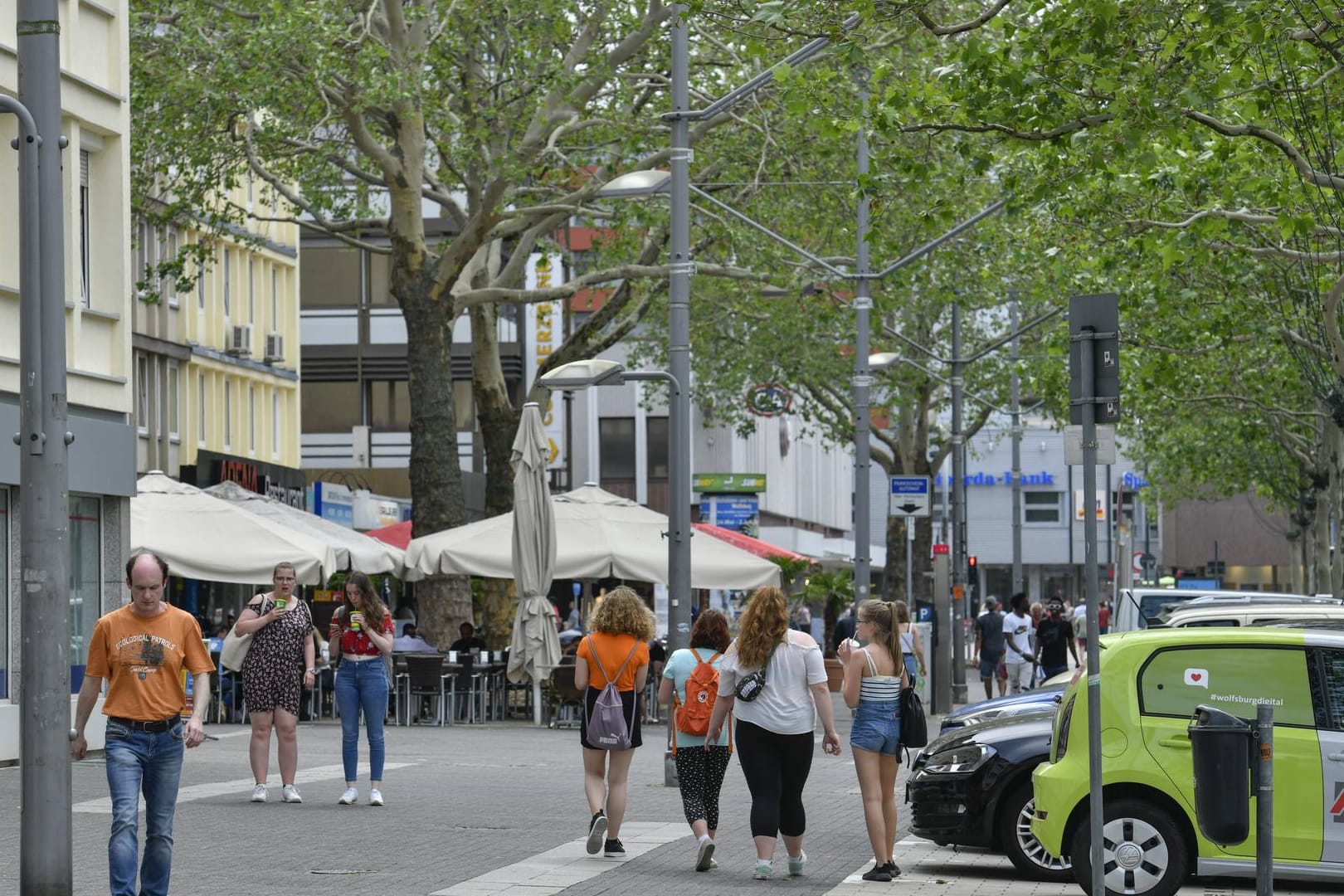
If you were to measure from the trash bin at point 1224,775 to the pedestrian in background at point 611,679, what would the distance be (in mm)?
4328

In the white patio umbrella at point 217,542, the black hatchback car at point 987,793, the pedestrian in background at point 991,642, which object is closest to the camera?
the black hatchback car at point 987,793

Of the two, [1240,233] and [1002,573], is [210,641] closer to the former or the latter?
[1240,233]

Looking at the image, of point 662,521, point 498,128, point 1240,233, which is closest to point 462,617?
point 662,521

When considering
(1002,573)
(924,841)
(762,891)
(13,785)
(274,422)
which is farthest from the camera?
(1002,573)

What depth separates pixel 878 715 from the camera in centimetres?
1266

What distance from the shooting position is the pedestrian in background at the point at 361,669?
625 inches

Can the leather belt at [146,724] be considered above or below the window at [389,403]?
below

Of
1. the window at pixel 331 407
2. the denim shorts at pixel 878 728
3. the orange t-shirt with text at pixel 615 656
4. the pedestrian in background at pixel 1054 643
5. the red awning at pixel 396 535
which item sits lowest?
the pedestrian in background at pixel 1054 643

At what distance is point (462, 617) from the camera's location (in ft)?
98.6

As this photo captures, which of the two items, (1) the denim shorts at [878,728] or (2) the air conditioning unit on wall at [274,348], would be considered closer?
(1) the denim shorts at [878,728]

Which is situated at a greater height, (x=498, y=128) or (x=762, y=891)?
(x=498, y=128)

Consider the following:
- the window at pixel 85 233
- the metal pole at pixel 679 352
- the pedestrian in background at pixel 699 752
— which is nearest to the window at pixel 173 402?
the window at pixel 85 233

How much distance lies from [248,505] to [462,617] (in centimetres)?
363

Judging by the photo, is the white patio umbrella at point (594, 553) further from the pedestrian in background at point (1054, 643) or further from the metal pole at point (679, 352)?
the metal pole at point (679, 352)
